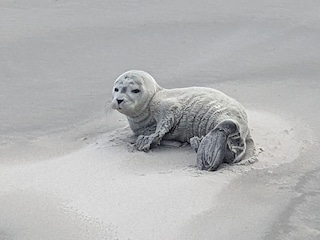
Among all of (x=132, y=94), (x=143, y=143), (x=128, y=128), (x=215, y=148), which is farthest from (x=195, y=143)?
(x=128, y=128)

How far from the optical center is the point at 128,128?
5312 millimetres

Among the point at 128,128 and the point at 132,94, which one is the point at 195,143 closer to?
the point at 132,94

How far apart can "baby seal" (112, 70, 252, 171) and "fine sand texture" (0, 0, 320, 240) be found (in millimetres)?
126

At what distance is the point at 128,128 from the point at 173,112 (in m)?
0.51

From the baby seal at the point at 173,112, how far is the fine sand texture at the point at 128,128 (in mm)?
126

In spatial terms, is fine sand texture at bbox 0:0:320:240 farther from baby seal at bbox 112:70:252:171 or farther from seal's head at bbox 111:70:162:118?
seal's head at bbox 111:70:162:118

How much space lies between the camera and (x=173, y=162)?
4.66 metres

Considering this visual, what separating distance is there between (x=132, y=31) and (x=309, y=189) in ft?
11.6

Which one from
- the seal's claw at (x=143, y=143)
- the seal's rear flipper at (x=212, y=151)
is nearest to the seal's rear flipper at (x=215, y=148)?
the seal's rear flipper at (x=212, y=151)

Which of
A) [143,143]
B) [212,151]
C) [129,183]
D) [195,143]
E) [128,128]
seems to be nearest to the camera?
[129,183]

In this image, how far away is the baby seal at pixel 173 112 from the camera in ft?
15.7

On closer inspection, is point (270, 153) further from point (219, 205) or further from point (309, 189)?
point (219, 205)

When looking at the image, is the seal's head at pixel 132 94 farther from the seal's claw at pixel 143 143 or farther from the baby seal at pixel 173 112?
the seal's claw at pixel 143 143

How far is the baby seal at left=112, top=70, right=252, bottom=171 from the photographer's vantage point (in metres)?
4.79
